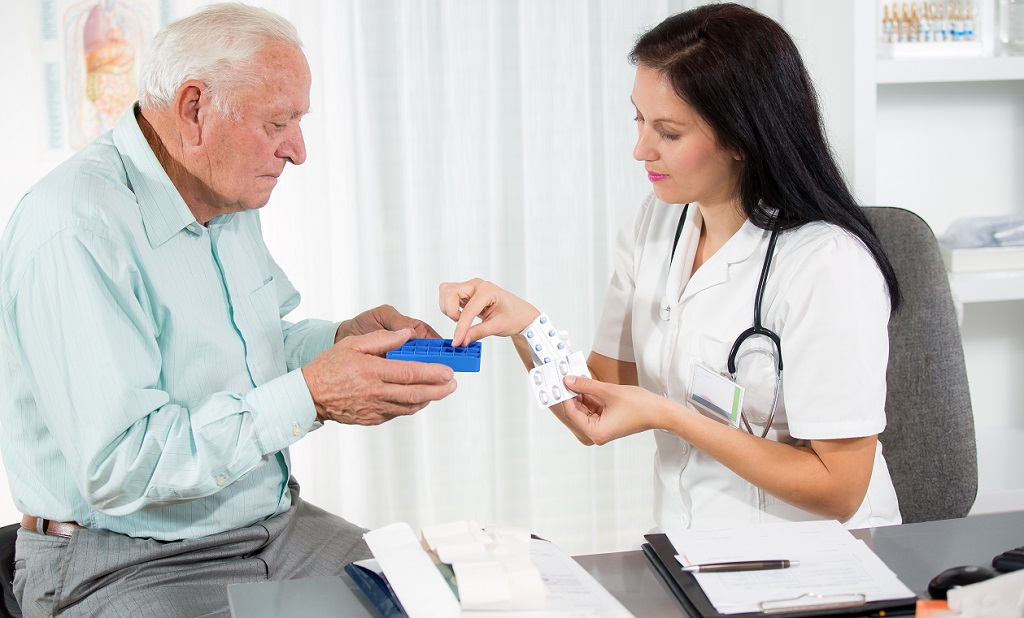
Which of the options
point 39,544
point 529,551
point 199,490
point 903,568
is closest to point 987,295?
point 903,568

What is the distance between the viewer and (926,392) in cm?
193

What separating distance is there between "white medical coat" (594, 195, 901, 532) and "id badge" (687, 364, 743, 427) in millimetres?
44

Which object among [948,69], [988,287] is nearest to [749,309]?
[988,287]

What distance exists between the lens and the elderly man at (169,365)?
146 cm

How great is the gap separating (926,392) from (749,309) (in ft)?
1.71

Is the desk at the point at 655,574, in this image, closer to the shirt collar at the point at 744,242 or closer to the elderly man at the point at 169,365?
the elderly man at the point at 169,365

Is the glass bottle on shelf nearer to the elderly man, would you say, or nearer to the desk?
the desk

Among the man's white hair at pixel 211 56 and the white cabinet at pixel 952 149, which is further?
the white cabinet at pixel 952 149

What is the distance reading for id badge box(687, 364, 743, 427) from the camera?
1.58m

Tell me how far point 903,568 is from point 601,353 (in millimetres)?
923

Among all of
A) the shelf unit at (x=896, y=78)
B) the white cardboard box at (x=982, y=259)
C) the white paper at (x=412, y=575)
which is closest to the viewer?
the white paper at (x=412, y=575)

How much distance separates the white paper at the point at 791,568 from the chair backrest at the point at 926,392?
0.78m

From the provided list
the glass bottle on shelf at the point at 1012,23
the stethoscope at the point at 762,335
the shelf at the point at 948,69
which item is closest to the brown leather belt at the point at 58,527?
the stethoscope at the point at 762,335

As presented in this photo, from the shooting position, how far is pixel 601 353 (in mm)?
2025
